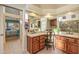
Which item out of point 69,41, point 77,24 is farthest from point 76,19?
point 69,41

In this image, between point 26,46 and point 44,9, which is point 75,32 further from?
point 26,46

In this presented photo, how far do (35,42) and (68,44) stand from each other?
25.8 inches

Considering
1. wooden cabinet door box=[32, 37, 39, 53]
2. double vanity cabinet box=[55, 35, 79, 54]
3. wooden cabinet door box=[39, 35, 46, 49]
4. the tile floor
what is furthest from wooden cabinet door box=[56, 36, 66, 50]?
the tile floor

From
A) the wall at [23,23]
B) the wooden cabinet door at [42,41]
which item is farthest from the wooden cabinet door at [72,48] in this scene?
the wall at [23,23]

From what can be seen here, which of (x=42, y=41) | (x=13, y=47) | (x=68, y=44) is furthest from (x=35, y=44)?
(x=68, y=44)

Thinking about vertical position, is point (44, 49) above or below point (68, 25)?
below

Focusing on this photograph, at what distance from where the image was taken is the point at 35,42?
210 centimetres

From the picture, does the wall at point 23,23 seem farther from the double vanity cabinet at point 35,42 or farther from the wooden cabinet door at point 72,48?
the wooden cabinet door at point 72,48

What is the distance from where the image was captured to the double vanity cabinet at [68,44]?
2014 mm

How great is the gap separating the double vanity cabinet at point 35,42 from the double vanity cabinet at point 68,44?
0.31 m
